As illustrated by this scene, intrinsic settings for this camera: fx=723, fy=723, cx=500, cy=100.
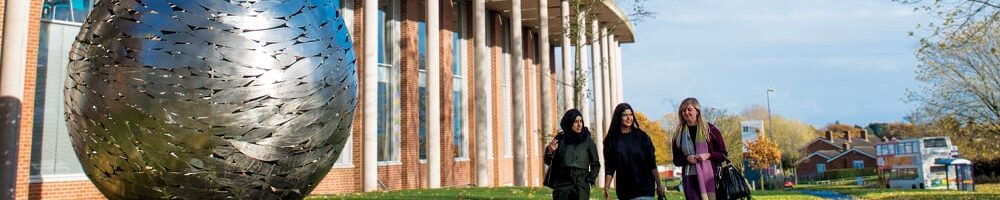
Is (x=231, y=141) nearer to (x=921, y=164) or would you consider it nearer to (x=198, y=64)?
(x=198, y=64)

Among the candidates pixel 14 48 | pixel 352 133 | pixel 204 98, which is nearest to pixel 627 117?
pixel 204 98

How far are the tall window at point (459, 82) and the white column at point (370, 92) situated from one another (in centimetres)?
620

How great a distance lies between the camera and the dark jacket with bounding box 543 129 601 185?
19.1ft

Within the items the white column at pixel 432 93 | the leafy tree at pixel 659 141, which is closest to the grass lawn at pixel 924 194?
the white column at pixel 432 93

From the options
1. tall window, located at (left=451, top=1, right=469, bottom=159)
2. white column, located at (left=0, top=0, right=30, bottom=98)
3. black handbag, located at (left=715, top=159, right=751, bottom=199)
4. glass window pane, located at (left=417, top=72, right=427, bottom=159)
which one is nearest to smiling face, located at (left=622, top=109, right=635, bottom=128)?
black handbag, located at (left=715, top=159, right=751, bottom=199)

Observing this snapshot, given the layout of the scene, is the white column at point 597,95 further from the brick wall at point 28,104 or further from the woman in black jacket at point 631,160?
the woman in black jacket at point 631,160

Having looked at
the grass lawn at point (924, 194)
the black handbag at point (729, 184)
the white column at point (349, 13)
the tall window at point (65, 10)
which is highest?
the white column at point (349, 13)

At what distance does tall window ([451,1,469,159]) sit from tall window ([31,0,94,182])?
11862 millimetres

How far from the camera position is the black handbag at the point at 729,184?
5.52 metres

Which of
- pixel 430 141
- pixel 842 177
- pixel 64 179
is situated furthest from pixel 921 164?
pixel 64 179

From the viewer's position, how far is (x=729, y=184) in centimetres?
556

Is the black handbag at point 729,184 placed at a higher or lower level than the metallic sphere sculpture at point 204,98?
lower

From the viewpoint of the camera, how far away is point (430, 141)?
61.5ft

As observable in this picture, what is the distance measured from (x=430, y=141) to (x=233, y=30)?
1561 cm
